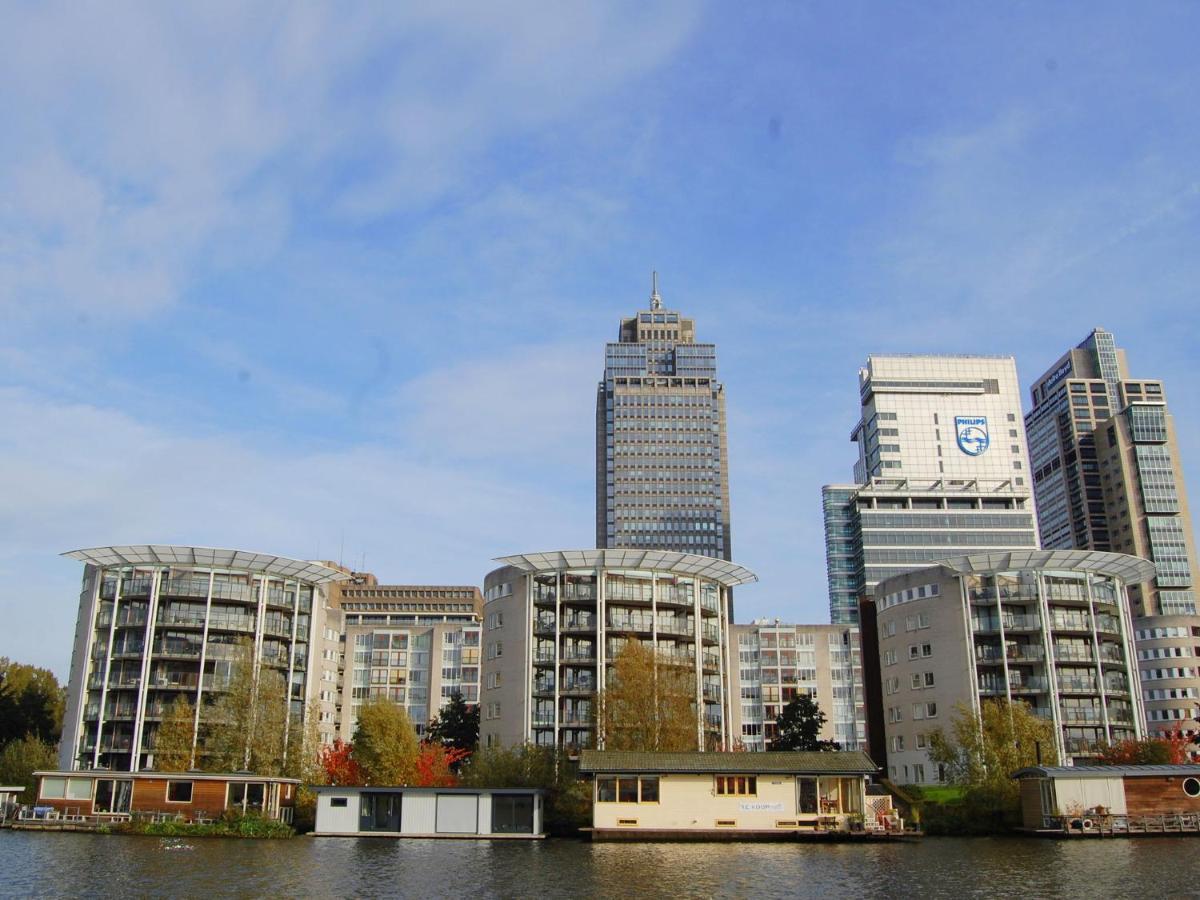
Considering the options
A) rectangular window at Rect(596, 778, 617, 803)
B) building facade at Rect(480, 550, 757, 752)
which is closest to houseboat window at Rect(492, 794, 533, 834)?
rectangular window at Rect(596, 778, 617, 803)

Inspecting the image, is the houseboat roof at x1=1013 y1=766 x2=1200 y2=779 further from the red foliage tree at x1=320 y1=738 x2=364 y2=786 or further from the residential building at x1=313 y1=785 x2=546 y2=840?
the red foliage tree at x1=320 y1=738 x2=364 y2=786

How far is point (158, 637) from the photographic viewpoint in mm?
113438

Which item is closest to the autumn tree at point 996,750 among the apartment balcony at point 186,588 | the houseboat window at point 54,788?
the houseboat window at point 54,788

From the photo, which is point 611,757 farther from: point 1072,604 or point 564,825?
point 1072,604

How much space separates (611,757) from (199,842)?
28263 millimetres

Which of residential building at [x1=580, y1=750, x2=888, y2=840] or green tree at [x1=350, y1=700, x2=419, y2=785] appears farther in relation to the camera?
green tree at [x1=350, y1=700, x2=419, y2=785]

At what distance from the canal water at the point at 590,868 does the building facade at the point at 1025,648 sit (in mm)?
36252

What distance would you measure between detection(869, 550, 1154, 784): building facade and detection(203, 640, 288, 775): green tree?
61666mm

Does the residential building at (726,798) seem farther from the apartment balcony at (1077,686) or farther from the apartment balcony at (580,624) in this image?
the apartment balcony at (1077,686)

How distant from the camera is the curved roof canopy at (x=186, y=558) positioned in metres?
112

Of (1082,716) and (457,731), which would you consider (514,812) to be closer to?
(457,731)

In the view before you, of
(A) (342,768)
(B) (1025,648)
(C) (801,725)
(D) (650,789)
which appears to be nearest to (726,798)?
(D) (650,789)

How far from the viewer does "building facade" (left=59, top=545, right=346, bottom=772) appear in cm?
10956

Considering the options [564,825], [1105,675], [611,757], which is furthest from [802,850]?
[1105,675]
